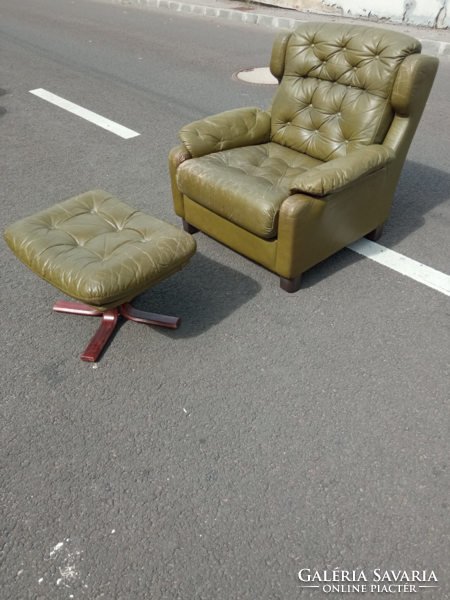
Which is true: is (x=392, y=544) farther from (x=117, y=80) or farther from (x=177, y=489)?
(x=117, y=80)

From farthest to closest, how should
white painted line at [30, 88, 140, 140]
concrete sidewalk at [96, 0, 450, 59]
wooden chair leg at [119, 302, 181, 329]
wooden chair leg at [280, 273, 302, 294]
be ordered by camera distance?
concrete sidewalk at [96, 0, 450, 59] → white painted line at [30, 88, 140, 140] → wooden chair leg at [280, 273, 302, 294] → wooden chair leg at [119, 302, 181, 329]

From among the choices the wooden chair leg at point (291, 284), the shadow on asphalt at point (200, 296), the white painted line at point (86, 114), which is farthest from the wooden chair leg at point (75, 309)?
the white painted line at point (86, 114)

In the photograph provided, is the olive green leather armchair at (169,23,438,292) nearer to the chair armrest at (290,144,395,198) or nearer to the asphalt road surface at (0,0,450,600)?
the chair armrest at (290,144,395,198)

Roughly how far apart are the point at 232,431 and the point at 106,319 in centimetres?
95

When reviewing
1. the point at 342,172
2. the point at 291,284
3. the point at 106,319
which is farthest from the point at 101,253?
the point at 342,172

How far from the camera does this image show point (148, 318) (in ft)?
9.02

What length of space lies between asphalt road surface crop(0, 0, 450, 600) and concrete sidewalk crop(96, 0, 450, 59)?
441 centimetres

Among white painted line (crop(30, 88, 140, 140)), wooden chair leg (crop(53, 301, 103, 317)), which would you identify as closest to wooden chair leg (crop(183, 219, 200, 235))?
wooden chair leg (crop(53, 301, 103, 317))

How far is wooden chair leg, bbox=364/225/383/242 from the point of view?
131 inches

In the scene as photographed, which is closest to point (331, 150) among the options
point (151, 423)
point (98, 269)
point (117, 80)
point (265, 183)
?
point (265, 183)

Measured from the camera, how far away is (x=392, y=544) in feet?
5.99

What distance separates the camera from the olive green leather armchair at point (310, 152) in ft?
9.06

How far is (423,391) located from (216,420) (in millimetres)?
961

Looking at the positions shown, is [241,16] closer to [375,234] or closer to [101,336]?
[375,234]
